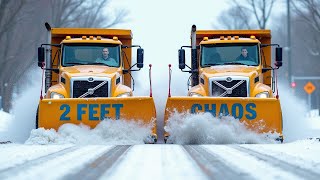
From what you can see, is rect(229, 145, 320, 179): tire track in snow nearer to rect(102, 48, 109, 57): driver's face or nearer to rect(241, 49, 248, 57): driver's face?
rect(241, 49, 248, 57): driver's face

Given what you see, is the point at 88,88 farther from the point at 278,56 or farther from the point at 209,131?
the point at 278,56

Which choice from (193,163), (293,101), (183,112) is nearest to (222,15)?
(293,101)

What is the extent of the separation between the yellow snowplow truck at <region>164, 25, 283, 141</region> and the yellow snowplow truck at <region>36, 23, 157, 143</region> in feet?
2.84

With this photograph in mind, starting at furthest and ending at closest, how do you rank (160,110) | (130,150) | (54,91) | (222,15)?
(222,15) → (160,110) → (54,91) → (130,150)

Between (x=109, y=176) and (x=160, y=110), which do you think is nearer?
(x=109, y=176)

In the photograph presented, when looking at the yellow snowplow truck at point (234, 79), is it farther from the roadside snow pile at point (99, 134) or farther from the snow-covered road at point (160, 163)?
the snow-covered road at point (160, 163)

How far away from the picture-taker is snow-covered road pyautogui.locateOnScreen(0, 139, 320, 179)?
6.91 metres

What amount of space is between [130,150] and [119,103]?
2.90 m

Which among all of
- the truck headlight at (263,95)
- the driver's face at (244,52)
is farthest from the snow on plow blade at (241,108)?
the driver's face at (244,52)

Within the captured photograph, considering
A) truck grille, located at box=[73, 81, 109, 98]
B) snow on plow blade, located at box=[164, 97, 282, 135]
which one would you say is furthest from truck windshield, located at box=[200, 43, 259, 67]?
truck grille, located at box=[73, 81, 109, 98]

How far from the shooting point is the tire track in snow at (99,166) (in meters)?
6.84

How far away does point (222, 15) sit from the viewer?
8056cm

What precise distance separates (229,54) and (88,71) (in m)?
3.14

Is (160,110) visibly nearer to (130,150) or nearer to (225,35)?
(225,35)
